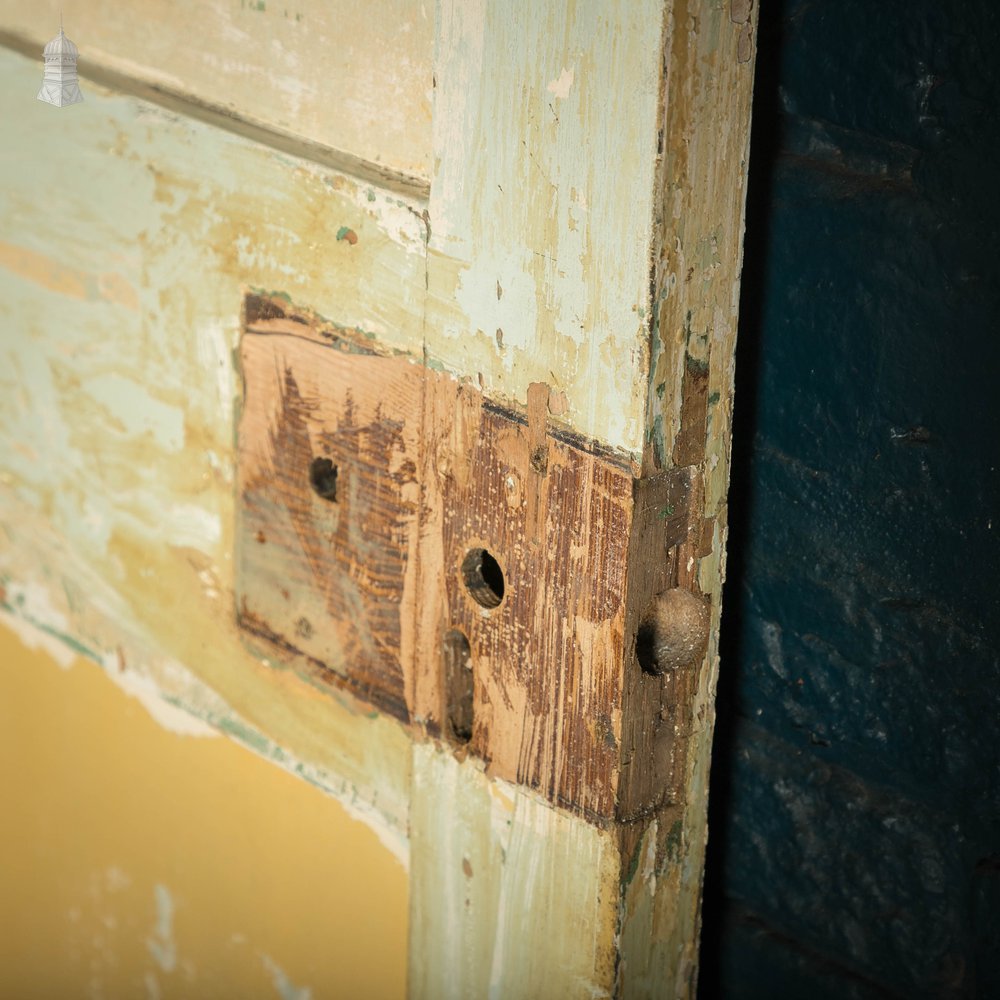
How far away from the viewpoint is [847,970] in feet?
4.40

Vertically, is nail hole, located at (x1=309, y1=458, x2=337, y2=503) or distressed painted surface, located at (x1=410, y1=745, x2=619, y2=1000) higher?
nail hole, located at (x1=309, y1=458, x2=337, y2=503)

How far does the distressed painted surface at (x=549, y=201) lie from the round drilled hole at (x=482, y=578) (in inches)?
4.8

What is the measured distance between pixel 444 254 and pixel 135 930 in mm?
834

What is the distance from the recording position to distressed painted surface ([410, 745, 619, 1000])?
995mm

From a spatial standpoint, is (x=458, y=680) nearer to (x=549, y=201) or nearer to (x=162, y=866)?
(x=549, y=201)

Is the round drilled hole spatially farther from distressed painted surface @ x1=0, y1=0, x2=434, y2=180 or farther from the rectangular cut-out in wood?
distressed painted surface @ x1=0, y1=0, x2=434, y2=180

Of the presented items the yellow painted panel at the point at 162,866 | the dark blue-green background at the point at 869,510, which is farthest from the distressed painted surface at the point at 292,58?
the yellow painted panel at the point at 162,866

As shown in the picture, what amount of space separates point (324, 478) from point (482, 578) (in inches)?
7.3

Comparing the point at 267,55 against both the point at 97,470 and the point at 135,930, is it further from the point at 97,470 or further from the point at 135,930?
the point at 135,930

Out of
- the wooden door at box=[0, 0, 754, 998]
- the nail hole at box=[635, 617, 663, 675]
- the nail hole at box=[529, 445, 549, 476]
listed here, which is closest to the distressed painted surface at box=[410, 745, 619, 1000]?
the wooden door at box=[0, 0, 754, 998]

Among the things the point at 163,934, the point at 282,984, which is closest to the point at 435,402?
the point at 282,984

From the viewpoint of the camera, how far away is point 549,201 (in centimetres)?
92

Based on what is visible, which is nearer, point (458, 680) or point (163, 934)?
point (458, 680)

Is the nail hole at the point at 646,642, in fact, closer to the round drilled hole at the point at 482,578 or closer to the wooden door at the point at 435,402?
the wooden door at the point at 435,402
